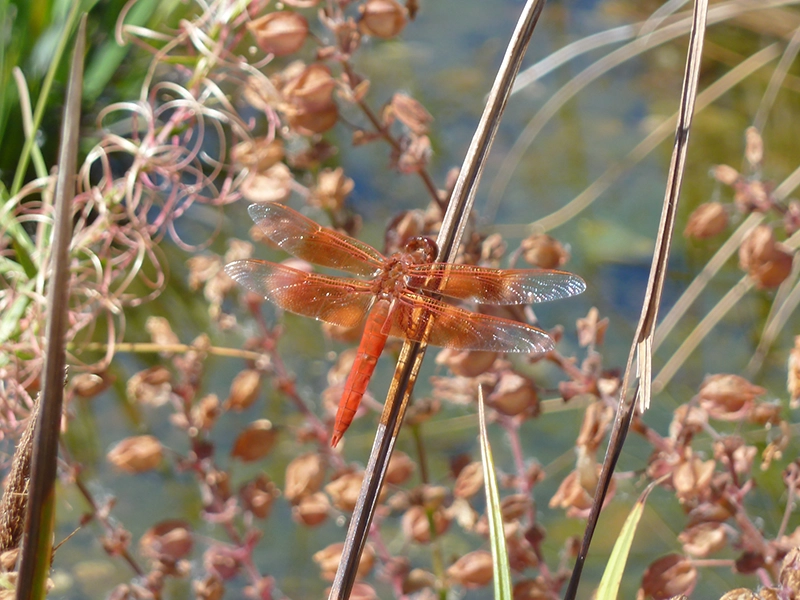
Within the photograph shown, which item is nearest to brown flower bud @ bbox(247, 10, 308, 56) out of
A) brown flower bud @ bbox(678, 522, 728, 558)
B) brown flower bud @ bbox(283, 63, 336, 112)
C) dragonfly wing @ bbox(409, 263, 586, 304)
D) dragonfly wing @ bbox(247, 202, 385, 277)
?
brown flower bud @ bbox(283, 63, 336, 112)

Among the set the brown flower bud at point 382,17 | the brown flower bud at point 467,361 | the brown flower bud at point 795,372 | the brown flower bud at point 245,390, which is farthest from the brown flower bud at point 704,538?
the brown flower bud at point 382,17

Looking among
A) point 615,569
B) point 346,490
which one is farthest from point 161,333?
point 615,569

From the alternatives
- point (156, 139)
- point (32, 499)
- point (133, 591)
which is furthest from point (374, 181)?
point (32, 499)

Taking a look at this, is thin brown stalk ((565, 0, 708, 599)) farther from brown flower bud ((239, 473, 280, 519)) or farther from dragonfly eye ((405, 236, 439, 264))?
brown flower bud ((239, 473, 280, 519))

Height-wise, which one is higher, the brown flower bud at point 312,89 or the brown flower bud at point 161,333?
the brown flower bud at point 312,89

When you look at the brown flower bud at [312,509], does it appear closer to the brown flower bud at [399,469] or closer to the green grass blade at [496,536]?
the brown flower bud at [399,469]

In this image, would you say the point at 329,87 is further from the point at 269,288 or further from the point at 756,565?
the point at 756,565

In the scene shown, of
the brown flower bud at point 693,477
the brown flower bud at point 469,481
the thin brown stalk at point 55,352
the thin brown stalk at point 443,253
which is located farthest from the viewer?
the brown flower bud at point 469,481
